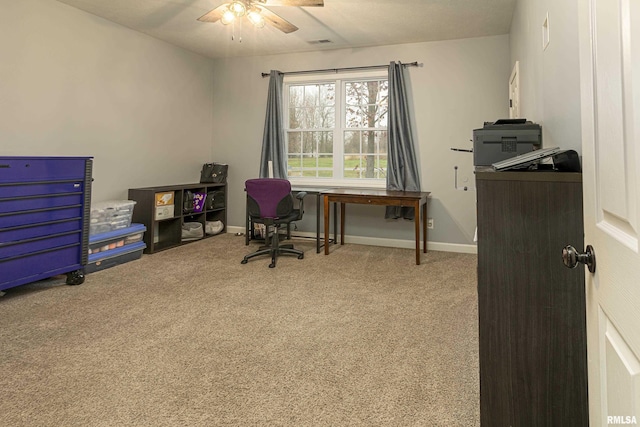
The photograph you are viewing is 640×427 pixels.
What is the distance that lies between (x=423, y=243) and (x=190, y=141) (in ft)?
11.4

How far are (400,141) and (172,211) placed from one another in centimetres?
291

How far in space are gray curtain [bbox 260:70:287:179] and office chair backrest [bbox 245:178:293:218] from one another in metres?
1.22

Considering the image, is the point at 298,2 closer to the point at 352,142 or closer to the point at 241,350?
the point at 352,142

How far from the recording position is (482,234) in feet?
4.27

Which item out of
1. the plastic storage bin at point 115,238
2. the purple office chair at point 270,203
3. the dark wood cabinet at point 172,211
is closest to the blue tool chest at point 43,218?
the plastic storage bin at point 115,238

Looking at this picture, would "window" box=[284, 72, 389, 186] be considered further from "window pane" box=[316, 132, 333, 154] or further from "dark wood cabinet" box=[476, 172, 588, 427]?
"dark wood cabinet" box=[476, 172, 588, 427]

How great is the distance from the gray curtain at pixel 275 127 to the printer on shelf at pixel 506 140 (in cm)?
317

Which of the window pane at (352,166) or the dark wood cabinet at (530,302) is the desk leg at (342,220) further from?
the dark wood cabinet at (530,302)

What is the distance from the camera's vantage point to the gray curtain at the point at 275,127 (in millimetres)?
5102

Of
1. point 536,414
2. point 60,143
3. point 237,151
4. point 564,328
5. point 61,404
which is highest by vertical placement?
point 237,151

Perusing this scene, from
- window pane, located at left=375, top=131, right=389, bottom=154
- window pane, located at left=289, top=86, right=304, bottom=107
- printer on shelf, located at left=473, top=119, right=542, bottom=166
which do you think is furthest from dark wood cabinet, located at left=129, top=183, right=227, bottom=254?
printer on shelf, located at left=473, top=119, right=542, bottom=166

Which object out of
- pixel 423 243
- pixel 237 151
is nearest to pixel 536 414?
pixel 423 243

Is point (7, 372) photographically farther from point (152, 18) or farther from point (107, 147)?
point (152, 18)

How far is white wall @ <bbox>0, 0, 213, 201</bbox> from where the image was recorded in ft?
10.6
